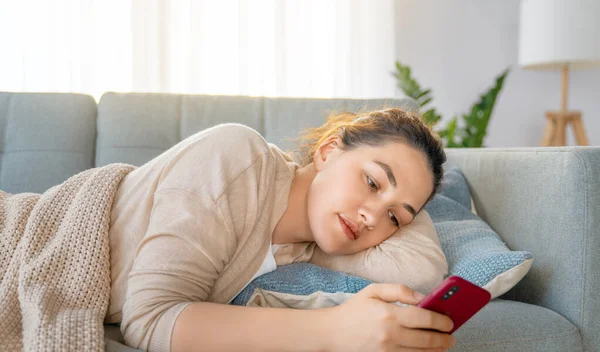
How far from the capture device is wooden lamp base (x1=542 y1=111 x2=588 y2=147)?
10.7 ft

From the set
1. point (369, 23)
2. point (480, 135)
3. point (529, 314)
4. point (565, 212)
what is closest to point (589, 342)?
point (529, 314)

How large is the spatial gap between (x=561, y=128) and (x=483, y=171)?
2.10 metres

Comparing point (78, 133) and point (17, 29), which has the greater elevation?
point (17, 29)

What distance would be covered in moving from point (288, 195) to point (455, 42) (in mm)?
2823

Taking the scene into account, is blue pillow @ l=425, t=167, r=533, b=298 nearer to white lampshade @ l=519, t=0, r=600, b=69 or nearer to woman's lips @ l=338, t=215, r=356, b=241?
woman's lips @ l=338, t=215, r=356, b=241

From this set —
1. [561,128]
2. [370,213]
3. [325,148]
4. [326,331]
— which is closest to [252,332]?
[326,331]

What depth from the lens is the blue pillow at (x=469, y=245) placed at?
3.62ft

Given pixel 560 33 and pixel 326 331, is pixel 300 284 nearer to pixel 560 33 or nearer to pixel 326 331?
pixel 326 331

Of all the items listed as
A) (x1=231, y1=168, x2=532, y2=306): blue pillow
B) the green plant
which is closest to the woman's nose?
(x1=231, y1=168, x2=532, y2=306): blue pillow

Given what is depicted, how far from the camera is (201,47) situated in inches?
118

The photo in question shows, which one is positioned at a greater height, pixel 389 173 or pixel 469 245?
pixel 389 173

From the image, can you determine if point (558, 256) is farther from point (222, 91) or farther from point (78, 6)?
point (78, 6)

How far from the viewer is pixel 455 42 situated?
11.9ft

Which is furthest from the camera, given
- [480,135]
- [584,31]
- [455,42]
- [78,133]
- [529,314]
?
[455,42]
